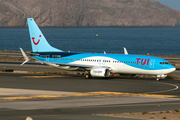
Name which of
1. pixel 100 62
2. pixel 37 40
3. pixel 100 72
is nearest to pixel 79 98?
pixel 100 72

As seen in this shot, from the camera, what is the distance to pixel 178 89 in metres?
44.8

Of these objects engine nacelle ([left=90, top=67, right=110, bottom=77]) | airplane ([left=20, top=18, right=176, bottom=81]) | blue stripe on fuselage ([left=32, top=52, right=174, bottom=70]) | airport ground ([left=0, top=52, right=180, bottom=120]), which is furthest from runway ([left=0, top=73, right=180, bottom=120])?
blue stripe on fuselage ([left=32, top=52, right=174, bottom=70])

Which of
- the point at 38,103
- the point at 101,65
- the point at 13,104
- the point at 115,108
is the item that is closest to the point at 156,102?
the point at 115,108

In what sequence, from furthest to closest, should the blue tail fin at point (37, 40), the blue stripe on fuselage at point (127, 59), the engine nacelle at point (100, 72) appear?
the blue tail fin at point (37, 40) < the engine nacelle at point (100, 72) < the blue stripe on fuselage at point (127, 59)

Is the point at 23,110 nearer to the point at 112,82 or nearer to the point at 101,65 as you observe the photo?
the point at 112,82

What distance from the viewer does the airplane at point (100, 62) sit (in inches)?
2135

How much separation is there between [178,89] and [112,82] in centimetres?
1098

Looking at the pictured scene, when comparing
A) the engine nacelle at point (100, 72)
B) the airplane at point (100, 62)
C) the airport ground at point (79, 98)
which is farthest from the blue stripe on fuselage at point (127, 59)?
the airport ground at point (79, 98)

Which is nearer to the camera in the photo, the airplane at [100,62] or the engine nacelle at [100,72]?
the airplane at [100,62]

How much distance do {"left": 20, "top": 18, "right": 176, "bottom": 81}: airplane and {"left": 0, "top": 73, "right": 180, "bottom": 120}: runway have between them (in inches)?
153

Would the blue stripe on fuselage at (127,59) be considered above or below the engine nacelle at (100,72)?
above

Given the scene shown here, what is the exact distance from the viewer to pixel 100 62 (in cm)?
5750

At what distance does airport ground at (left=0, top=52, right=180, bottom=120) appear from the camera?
2728 cm

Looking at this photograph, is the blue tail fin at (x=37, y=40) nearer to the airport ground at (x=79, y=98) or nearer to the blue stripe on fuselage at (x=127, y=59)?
the blue stripe on fuselage at (x=127, y=59)
